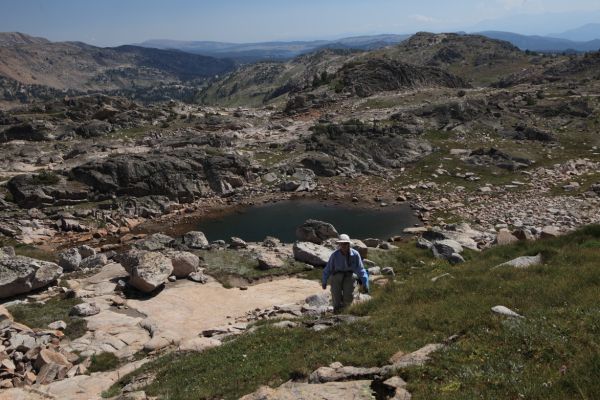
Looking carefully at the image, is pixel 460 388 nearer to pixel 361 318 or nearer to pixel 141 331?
pixel 361 318

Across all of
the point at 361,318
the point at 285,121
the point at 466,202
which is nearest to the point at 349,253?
the point at 361,318

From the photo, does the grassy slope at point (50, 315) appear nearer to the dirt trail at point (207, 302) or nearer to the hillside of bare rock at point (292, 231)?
the hillside of bare rock at point (292, 231)

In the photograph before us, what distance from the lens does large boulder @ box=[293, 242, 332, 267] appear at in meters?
29.2

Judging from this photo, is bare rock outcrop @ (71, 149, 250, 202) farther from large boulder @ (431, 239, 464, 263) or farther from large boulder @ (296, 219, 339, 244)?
large boulder @ (431, 239, 464, 263)

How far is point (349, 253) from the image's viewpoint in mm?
16438

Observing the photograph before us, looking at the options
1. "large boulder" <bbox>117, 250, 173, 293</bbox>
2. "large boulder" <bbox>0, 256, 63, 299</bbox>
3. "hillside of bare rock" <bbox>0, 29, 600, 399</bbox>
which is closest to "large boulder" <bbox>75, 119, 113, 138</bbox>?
"hillside of bare rock" <bbox>0, 29, 600, 399</bbox>

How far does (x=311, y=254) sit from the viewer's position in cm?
2938

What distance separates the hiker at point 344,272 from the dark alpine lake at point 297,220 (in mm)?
23056

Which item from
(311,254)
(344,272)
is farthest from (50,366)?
(311,254)

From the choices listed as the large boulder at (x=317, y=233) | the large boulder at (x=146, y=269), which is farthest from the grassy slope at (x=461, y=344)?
the large boulder at (x=317, y=233)

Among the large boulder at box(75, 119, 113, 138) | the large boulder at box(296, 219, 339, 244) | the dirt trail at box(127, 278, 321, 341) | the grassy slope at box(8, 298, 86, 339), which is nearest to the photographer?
the grassy slope at box(8, 298, 86, 339)

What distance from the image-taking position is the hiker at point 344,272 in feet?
53.5

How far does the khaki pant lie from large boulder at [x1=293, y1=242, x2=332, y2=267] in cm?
1218

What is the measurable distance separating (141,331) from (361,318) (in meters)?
10.4
